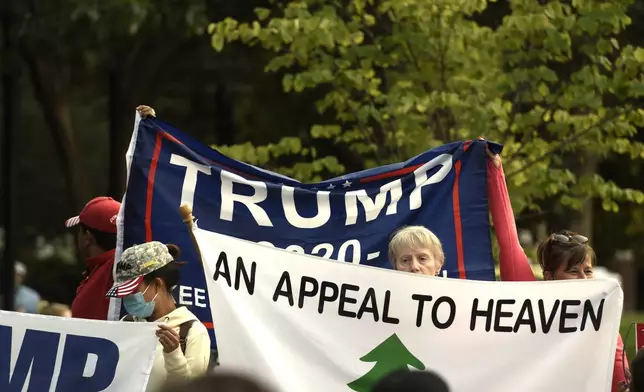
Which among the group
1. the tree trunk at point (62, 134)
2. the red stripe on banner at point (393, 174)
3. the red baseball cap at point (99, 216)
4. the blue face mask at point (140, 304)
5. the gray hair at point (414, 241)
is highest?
the red stripe on banner at point (393, 174)

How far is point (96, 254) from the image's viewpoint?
246 inches

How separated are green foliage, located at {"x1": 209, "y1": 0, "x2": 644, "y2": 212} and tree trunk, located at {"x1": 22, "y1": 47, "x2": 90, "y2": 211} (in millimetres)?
7520

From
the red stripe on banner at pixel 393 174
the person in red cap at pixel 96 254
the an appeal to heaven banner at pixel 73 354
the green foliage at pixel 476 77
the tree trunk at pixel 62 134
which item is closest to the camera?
the an appeal to heaven banner at pixel 73 354

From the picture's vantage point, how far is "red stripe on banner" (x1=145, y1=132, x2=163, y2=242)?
Result: 6.34 m

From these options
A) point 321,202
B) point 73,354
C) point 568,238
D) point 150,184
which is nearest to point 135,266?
point 73,354

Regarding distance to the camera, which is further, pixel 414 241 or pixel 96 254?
pixel 96 254

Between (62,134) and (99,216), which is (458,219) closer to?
(99,216)

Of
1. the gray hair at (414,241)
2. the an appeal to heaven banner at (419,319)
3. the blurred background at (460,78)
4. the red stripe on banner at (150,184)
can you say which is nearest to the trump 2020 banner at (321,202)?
the red stripe on banner at (150,184)

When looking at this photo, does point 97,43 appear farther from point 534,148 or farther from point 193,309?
point 193,309

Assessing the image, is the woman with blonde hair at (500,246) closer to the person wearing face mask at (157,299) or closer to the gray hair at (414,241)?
the gray hair at (414,241)

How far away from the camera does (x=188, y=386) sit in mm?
3105

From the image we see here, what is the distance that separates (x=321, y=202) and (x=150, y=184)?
77cm

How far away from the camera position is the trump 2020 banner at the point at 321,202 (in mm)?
6477

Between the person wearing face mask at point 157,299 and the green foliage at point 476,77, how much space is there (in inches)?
184
